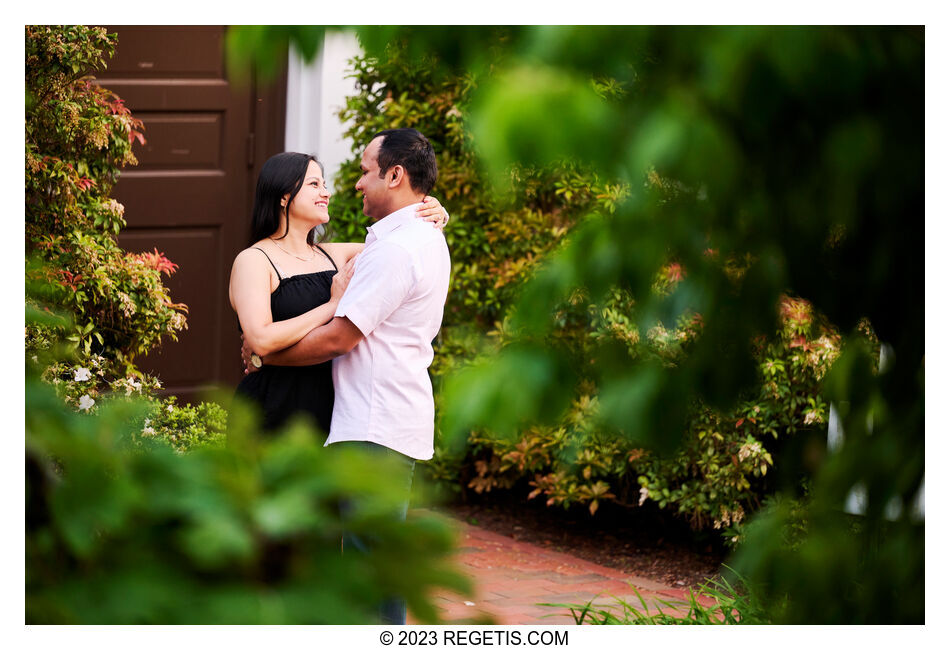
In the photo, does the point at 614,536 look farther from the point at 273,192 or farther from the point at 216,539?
the point at 216,539

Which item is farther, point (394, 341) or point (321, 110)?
point (321, 110)

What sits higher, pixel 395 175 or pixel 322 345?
A: pixel 395 175

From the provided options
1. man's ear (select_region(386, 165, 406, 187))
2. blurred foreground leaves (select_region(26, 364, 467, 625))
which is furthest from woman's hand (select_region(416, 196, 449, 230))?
blurred foreground leaves (select_region(26, 364, 467, 625))

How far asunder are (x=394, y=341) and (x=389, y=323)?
0.18ft

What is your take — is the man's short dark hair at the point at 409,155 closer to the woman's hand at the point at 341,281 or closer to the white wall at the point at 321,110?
the woman's hand at the point at 341,281

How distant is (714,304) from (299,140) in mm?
5136

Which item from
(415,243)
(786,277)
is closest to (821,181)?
(786,277)

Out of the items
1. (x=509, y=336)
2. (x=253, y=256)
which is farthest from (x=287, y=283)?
(x=509, y=336)

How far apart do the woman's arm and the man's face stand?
22 centimetres

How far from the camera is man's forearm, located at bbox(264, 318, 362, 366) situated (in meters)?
3.12

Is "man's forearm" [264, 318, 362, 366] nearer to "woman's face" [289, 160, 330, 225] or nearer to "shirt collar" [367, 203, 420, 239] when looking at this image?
"shirt collar" [367, 203, 420, 239]

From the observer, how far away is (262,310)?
3281 mm

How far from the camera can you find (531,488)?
20.1 feet

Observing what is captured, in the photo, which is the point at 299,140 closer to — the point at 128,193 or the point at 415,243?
the point at 128,193
